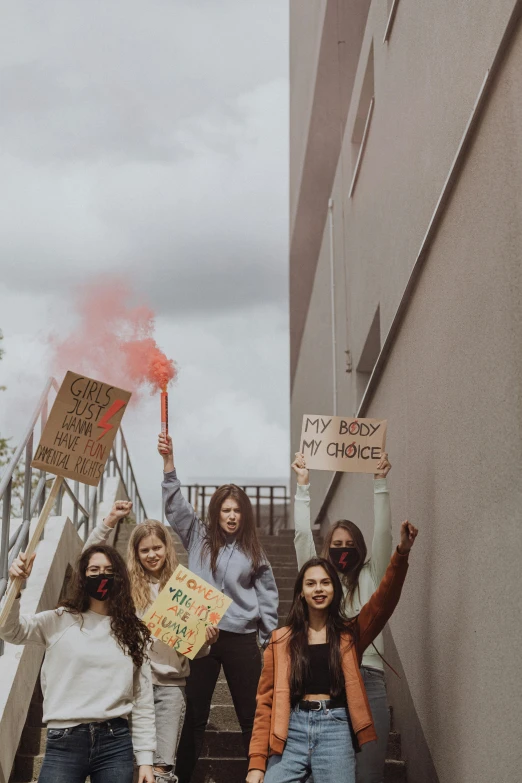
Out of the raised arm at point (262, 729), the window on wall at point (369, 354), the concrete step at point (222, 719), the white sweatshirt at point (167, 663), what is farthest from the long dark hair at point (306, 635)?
the window on wall at point (369, 354)

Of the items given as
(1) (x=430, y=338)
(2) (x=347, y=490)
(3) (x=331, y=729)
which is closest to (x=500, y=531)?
(3) (x=331, y=729)

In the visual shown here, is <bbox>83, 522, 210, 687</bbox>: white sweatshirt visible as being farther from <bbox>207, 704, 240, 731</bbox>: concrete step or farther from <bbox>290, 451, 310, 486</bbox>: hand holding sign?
<bbox>207, 704, 240, 731</bbox>: concrete step

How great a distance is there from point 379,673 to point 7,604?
1739 millimetres

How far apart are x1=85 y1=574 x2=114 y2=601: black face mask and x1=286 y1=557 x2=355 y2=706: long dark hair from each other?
32.0 inches

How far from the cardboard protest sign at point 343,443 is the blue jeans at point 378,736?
1100 mm

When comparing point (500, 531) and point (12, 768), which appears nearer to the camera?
point (500, 531)

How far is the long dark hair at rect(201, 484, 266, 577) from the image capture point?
5102 millimetres

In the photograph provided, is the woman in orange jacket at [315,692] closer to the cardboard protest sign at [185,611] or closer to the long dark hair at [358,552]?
the long dark hair at [358,552]

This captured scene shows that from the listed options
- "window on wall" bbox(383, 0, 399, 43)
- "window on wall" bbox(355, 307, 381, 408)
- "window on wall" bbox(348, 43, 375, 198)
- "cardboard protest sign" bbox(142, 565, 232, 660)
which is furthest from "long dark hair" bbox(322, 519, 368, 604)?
"window on wall" bbox(348, 43, 375, 198)

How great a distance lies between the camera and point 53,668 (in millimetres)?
4109

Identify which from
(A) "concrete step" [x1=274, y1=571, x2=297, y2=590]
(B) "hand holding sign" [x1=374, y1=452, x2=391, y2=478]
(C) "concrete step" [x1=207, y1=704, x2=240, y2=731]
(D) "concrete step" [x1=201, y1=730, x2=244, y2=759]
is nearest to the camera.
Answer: (B) "hand holding sign" [x1=374, y1=452, x2=391, y2=478]

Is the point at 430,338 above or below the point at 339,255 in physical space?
below

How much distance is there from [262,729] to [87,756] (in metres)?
0.72

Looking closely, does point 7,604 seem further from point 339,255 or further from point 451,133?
point 339,255
